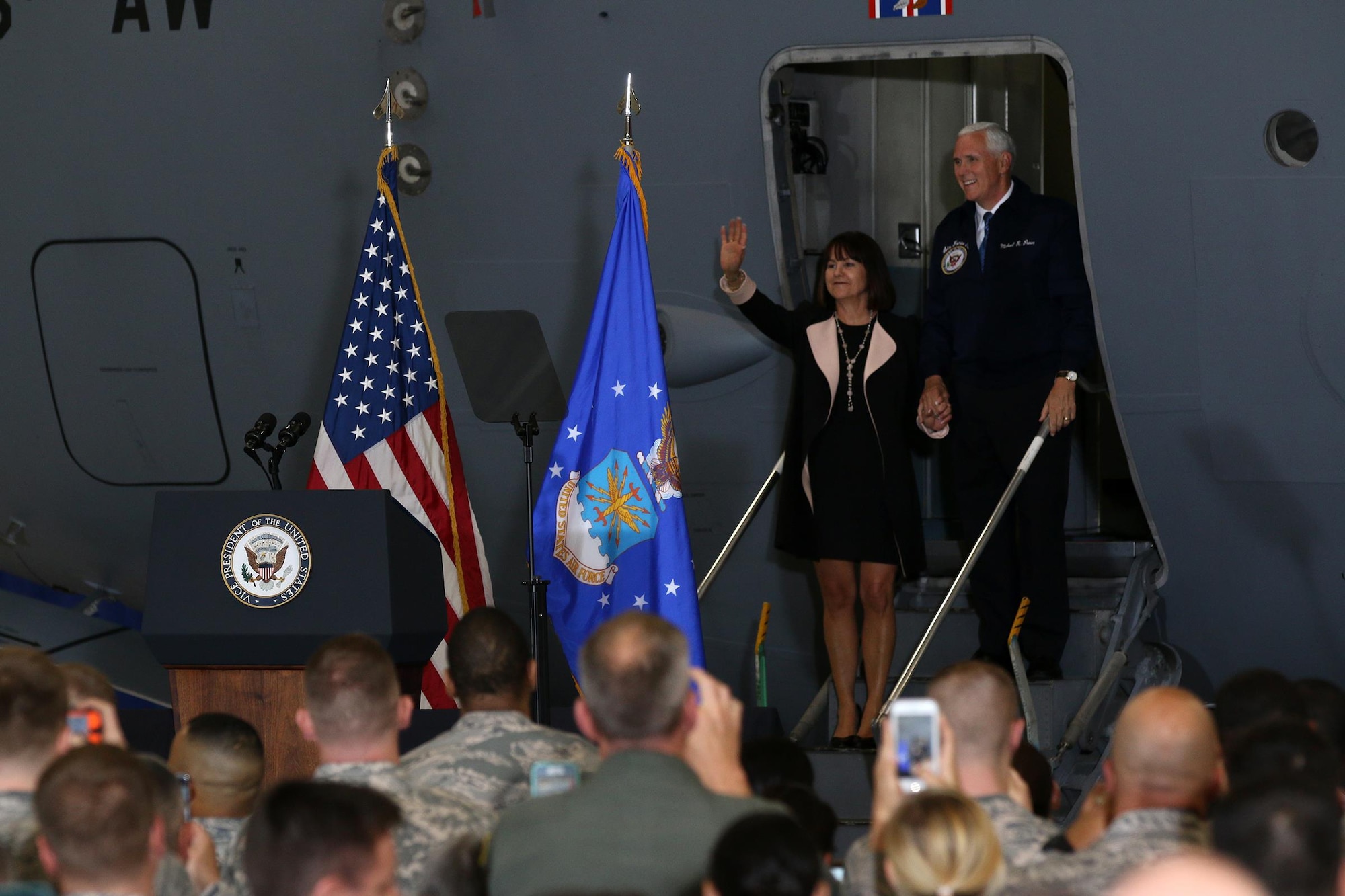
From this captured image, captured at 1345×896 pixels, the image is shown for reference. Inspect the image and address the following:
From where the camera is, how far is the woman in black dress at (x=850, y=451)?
5.00m

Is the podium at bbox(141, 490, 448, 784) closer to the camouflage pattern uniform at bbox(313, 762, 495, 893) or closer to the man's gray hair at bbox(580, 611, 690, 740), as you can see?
the camouflage pattern uniform at bbox(313, 762, 495, 893)

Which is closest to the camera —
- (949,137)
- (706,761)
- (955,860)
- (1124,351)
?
(955,860)

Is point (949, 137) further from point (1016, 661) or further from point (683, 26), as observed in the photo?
point (1016, 661)

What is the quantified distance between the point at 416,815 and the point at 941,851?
95 cm

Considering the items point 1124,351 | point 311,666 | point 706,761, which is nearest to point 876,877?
point 706,761

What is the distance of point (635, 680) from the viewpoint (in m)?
2.38

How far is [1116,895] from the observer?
1.66 metres

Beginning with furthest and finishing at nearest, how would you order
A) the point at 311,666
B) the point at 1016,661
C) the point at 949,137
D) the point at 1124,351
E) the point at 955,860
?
A: the point at 949,137 → the point at 1124,351 → the point at 1016,661 → the point at 311,666 → the point at 955,860

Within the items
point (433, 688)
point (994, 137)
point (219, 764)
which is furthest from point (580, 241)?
point (219, 764)

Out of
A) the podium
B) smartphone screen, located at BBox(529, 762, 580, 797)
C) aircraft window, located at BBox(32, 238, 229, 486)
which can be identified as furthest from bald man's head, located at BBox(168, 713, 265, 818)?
aircraft window, located at BBox(32, 238, 229, 486)

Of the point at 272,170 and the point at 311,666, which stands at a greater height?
the point at 272,170

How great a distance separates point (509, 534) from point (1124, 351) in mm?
2334

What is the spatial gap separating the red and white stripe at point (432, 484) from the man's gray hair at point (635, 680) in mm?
2737

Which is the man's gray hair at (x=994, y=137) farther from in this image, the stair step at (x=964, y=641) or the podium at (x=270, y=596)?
the podium at (x=270, y=596)
